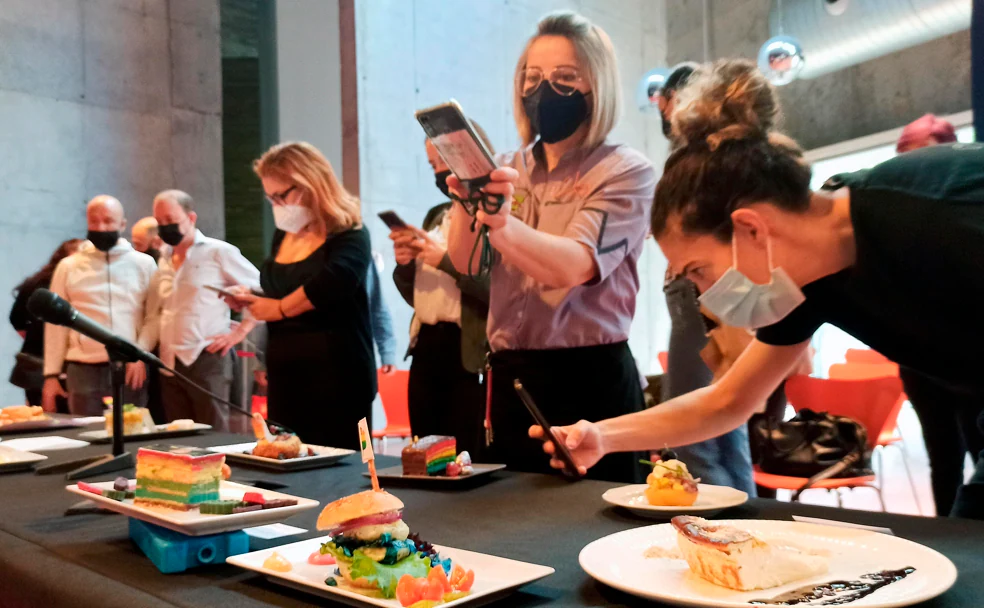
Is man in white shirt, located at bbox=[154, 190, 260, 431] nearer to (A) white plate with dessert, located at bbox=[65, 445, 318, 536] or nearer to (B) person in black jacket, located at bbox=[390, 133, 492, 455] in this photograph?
(B) person in black jacket, located at bbox=[390, 133, 492, 455]

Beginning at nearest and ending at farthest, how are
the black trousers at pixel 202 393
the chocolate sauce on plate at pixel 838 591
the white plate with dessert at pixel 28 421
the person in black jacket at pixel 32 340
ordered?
the chocolate sauce on plate at pixel 838 591
the white plate with dessert at pixel 28 421
the black trousers at pixel 202 393
the person in black jacket at pixel 32 340

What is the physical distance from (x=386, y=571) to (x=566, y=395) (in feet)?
3.17

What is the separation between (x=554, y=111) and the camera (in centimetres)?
179

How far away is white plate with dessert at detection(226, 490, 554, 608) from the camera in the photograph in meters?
0.75

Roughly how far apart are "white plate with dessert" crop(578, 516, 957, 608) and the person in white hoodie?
3.19 meters

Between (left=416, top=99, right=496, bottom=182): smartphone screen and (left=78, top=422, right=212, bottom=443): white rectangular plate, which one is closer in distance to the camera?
(left=416, top=99, right=496, bottom=182): smartphone screen

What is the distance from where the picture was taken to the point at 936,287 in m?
0.99

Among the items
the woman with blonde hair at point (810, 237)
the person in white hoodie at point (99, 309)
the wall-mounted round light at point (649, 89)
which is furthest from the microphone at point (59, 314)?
the wall-mounted round light at point (649, 89)

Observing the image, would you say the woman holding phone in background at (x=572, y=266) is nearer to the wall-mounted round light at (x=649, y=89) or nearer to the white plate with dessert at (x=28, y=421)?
the white plate with dessert at (x=28, y=421)

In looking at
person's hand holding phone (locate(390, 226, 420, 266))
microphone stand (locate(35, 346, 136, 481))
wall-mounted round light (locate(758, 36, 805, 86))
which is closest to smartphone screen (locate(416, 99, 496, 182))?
microphone stand (locate(35, 346, 136, 481))

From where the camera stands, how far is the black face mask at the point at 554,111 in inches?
70.0

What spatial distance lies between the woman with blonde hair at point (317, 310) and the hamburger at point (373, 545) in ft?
5.24

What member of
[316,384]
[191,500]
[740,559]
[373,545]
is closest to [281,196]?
[316,384]

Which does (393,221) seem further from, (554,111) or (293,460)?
(293,460)
